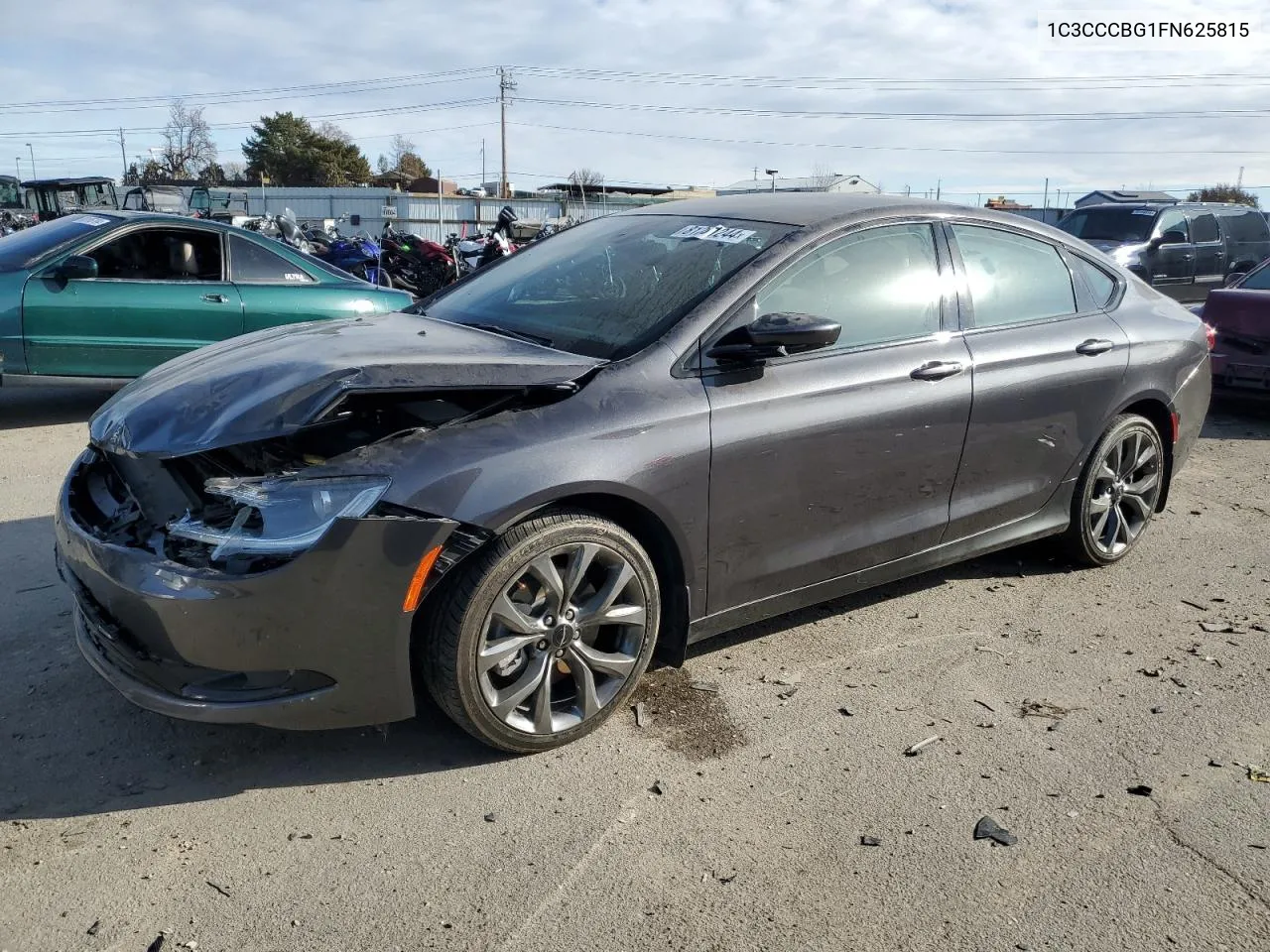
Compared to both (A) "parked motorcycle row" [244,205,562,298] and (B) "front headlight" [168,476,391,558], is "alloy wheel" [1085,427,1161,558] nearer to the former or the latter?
(B) "front headlight" [168,476,391,558]

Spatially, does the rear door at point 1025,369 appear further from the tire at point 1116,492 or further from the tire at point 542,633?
the tire at point 542,633

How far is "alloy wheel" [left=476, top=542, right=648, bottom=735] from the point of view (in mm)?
2871

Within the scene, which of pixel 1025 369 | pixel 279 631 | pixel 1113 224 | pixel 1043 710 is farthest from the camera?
pixel 1113 224

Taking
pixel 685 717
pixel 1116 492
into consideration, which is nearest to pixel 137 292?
pixel 685 717

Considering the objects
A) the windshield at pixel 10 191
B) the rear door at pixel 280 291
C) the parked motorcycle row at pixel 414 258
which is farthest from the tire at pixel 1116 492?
the windshield at pixel 10 191

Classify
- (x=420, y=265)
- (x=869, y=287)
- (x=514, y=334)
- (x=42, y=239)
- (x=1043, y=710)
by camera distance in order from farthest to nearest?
(x=420, y=265) → (x=42, y=239) → (x=869, y=287) → (x=514, y=334) → (x=1043, y=710)

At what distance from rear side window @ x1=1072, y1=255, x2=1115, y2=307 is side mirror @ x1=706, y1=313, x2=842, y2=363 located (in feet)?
6.03

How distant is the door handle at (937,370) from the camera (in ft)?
12.1

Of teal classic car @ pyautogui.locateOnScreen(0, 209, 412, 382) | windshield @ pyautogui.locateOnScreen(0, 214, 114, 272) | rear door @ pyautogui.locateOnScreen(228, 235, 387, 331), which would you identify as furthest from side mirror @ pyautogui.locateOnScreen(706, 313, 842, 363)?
windshield @ pyautogui.locateOnScreen(0, 214, 114, 272)

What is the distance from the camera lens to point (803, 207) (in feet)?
12.6

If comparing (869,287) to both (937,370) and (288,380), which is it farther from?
(288,380)

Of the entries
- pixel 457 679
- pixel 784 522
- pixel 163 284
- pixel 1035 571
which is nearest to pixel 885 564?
pixel 784 522

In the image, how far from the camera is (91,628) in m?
2.93

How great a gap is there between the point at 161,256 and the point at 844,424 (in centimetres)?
574
